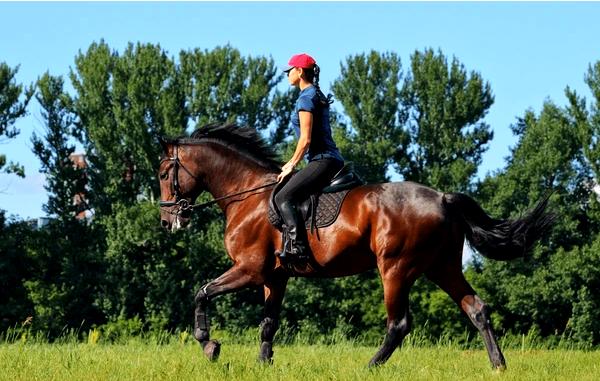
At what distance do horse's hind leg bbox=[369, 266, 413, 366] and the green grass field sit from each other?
15 centimetres

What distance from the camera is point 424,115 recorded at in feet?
157

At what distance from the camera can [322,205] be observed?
9.76 metres

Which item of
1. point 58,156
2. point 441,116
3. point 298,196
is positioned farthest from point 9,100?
point 298,196

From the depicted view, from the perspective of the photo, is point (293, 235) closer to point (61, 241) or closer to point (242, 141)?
point (242, 141)

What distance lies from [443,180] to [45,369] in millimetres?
37727

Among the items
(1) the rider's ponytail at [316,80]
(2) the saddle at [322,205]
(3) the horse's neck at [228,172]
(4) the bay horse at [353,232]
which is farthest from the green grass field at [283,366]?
(1) the rider's ponytail at [316,80]

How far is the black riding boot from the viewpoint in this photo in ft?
31.6

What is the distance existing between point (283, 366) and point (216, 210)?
34.3 metres

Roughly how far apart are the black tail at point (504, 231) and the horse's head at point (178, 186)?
117 inches

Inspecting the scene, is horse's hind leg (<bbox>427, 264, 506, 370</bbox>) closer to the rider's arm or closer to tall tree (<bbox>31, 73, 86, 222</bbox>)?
the rider's arm

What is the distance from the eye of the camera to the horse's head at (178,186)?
34.9 feet

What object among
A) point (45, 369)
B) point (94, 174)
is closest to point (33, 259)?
point (94, 174)

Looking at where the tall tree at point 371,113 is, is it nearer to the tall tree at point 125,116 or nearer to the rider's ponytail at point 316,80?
the tall tree at point 125,116

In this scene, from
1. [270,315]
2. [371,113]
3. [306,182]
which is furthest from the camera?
[371,113]
